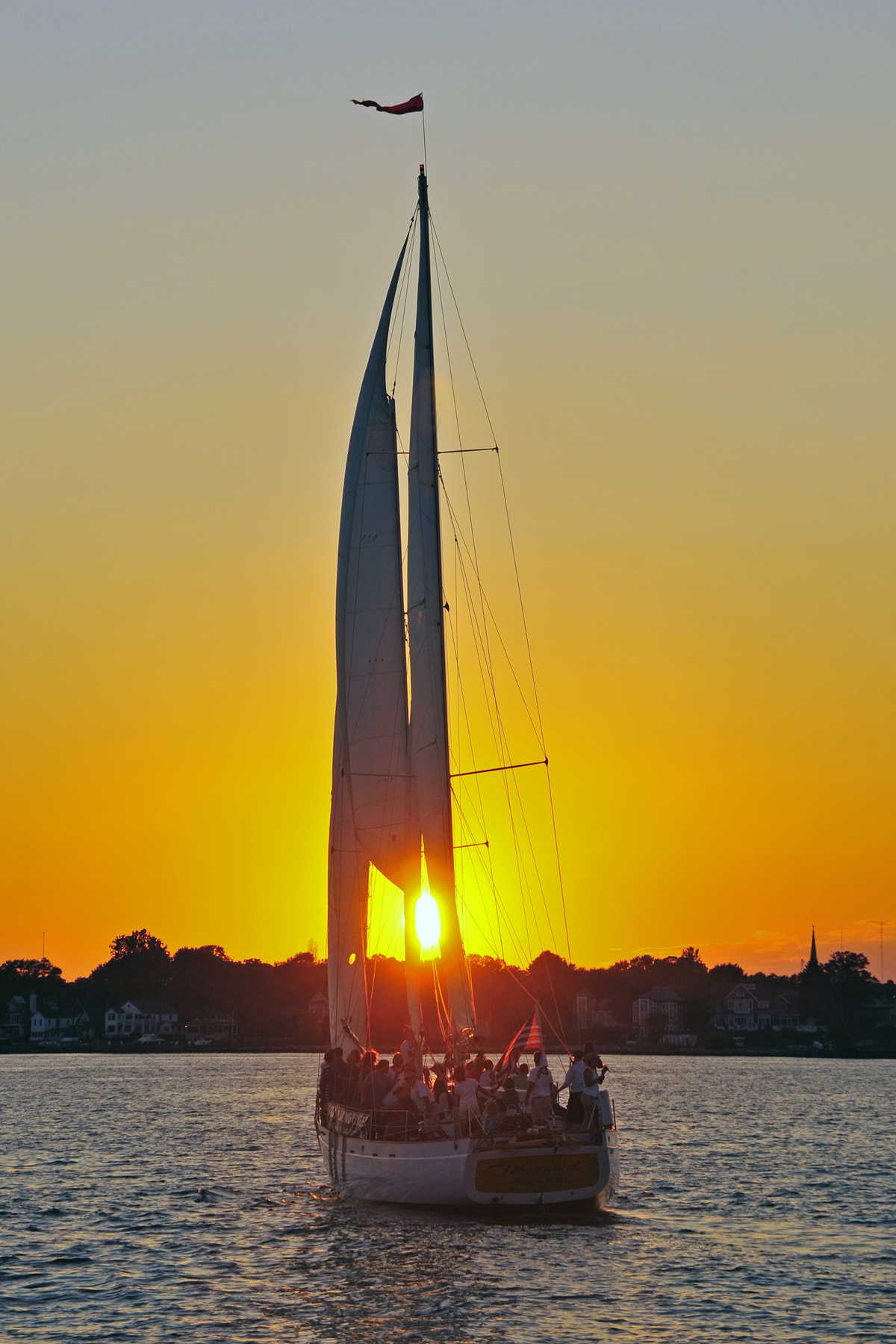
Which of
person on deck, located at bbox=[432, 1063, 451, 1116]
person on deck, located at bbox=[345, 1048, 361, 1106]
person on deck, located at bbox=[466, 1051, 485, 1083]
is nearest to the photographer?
person on deck, located at bbox=[432, 1063, 451, 1116]

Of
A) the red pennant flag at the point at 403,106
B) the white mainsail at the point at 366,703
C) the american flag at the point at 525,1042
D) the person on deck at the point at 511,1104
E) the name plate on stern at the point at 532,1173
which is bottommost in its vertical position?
the name plate on stern at the point at 532,1173

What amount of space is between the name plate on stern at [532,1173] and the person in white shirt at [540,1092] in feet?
2.38

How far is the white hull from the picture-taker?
92.3 ft

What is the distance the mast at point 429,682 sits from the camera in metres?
33.6

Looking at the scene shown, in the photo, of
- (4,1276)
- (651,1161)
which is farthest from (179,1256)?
(651,1161)

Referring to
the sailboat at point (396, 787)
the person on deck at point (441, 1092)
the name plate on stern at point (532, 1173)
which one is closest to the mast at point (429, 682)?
the sailboat at point (396, 787)

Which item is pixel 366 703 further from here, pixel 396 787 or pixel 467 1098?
pixel 467 1098

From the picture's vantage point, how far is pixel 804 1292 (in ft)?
87.4

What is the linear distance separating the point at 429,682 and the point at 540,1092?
9.59 meters

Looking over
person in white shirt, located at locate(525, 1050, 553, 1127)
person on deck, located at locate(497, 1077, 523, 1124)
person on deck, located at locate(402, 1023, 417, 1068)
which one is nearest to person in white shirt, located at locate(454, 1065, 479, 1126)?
person on deck, located at locate(497, 1077, 523, 1124)

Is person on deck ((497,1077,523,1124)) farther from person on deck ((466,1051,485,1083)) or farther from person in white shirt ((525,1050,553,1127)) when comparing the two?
person on deck ((466,1051,485,1083))

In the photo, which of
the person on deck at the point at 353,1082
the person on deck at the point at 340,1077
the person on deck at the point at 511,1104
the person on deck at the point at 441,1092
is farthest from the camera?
the person on deck at the point at 340,1077

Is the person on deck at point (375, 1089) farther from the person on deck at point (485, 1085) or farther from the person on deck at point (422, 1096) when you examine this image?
the person on deck at point (485, 1085)

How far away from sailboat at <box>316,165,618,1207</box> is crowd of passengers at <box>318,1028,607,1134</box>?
0.18 metres
